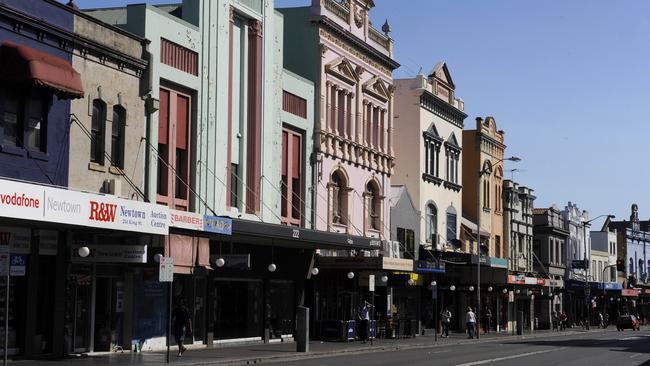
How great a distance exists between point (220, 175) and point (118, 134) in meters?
5.89

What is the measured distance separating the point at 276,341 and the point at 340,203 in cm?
785

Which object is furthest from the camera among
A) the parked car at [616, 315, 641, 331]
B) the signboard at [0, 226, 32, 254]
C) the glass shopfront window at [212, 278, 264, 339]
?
the parked car at [616, 315, 641, 331]

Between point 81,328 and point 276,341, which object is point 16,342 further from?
point 276,341

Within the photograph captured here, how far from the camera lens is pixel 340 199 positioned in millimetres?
46344

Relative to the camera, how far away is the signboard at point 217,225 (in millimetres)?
30750

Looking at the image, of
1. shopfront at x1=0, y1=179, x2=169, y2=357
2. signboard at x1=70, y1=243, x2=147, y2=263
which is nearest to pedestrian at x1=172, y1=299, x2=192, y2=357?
shopfront at x1=0, y1=179, x2=169, y2=357

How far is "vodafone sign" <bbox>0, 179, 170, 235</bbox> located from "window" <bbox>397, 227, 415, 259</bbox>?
84.5 feet

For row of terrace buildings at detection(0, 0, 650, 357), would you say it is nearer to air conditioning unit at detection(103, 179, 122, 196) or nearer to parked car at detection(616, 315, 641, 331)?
air conditioning unit at detection(103, 179, 122, 196)

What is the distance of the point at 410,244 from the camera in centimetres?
5403

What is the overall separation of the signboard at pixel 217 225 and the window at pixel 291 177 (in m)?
9.24

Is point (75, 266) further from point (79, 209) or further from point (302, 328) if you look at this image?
point (302, 328)

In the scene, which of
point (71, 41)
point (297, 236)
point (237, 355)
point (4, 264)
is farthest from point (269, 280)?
point (4, 264)

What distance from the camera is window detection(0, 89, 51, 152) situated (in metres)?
26.0

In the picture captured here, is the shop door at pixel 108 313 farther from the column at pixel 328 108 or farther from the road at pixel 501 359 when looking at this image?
the column at pixel 328 108
